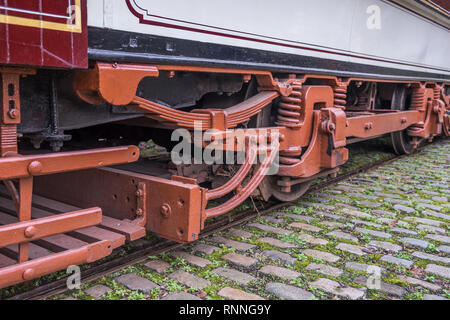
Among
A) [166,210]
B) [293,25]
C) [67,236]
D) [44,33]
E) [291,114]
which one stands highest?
[293,25]

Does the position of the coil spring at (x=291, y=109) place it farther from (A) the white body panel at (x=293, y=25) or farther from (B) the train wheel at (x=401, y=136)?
(B) the train wheel at (x=401, y=136)

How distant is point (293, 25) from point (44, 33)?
7.16 ft

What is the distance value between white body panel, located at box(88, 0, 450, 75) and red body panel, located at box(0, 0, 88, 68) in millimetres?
129

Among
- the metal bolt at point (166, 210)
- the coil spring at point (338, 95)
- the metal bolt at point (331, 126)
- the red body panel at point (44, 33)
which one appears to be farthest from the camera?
the coil spring at point (338, 95)

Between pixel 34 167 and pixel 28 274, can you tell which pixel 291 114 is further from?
pixel 28 274

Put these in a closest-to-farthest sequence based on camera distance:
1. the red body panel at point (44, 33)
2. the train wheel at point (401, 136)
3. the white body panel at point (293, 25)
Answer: the red body panel at point (44, 33) → the white body panel at point (293, 25) → the train wheel at point (401, 136)

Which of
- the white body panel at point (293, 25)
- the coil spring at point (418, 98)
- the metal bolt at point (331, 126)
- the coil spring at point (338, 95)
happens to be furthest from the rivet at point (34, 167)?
the coil spring at point (418, 98)

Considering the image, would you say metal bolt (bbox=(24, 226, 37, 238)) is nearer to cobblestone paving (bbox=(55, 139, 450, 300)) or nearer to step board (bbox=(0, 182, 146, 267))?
step board (bbox=(0, 182, 146, 267))

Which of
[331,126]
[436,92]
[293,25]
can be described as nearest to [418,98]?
[436,92]

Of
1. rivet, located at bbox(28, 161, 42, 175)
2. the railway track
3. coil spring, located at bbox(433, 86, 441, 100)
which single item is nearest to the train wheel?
coil spring, located at bbox(433, 86, 441, 100)

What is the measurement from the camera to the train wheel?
21.7ft

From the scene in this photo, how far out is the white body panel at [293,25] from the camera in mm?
2350

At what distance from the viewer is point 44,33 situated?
6.23ft

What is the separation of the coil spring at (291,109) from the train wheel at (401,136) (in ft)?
10.8
